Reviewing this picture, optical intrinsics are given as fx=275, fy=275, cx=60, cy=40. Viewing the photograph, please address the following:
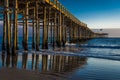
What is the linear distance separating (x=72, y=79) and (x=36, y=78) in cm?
118

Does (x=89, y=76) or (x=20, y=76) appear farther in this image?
(x=89, y=76)

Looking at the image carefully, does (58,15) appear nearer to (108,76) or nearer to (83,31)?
(108,76)

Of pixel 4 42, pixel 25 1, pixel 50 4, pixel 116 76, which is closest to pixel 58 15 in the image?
pixel 50 4

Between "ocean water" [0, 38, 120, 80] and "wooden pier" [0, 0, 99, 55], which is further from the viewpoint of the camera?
"wooden pier" [0, 0, 99, 55]

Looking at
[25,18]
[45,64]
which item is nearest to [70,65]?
[45,64]

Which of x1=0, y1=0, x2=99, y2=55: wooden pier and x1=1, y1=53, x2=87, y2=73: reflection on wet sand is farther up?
x1=0, y1=0, x2=99, y2=55: wooden pier

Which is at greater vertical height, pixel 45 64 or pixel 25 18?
pixel 25 18

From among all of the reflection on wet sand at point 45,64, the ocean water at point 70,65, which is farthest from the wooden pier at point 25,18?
the reflection on wet sand at point 45,64

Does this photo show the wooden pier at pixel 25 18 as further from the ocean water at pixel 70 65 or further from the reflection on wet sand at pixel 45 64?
the reflection on wet sand at pixel 45 64

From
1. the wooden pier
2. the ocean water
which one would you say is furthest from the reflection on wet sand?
the wooden pier

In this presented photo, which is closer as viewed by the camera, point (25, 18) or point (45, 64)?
point (45, 64)

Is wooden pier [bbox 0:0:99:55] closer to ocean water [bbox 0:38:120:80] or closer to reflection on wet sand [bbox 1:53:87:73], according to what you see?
ocean water [bbox 0:38:120:80]

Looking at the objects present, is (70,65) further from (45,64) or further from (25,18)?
(25,18)

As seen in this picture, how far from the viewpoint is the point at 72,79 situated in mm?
9023
